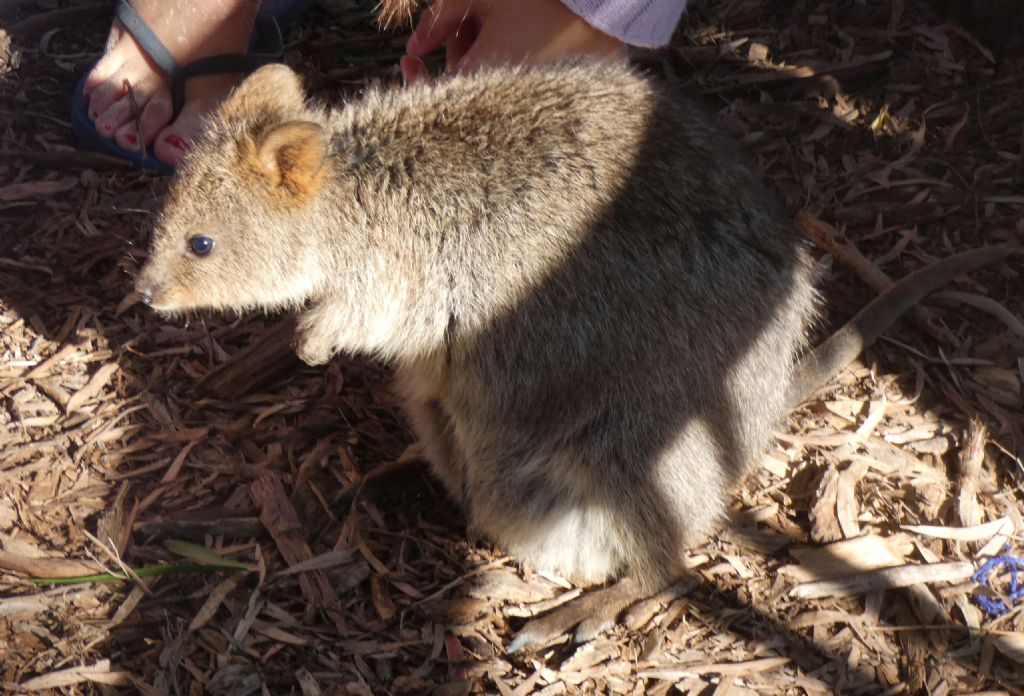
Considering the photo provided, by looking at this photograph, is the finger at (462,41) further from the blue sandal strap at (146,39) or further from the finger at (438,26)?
the blue sandal strap at (146,39)

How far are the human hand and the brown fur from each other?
61 cm

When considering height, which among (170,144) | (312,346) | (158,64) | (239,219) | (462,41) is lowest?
(170,144)

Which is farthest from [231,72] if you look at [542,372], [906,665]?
[906,665]

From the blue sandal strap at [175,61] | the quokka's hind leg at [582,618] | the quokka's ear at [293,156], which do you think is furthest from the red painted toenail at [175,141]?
the quokka's hind leg at [582,618]

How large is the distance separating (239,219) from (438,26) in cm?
136

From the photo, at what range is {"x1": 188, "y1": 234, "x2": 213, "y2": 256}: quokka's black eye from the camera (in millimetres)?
3098

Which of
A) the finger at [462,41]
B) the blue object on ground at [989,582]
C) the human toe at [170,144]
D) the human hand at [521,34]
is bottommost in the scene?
the human toe at [170,144]

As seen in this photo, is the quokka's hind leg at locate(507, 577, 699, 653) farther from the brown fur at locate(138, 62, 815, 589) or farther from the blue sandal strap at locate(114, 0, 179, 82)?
the blue sandal strap at locate(114, 0, 179, 82)

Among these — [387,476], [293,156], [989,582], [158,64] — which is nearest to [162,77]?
[158,64]

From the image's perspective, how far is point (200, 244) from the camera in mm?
3107

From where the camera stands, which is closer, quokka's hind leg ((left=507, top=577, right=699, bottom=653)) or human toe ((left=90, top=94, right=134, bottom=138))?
quokka's hind leg ((left=507, top=577, right=699, bottom=653))

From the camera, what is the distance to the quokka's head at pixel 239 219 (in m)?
3.02

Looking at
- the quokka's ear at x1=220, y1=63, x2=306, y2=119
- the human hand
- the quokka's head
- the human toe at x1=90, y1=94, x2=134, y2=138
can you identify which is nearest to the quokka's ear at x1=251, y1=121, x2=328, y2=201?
the quokka's head

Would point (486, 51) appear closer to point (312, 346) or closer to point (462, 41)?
point (462, 41)
